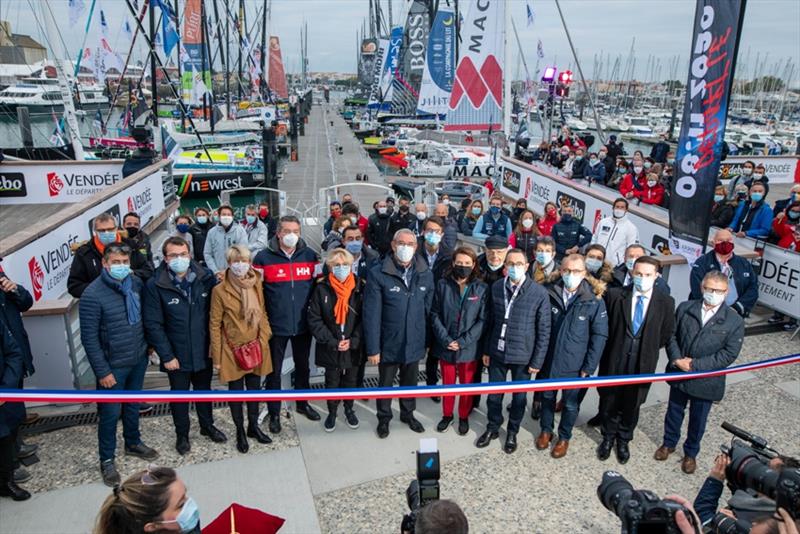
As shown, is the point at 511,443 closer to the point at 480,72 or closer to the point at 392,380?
the point at 392,380

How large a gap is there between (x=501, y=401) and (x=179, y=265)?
2.84 metres

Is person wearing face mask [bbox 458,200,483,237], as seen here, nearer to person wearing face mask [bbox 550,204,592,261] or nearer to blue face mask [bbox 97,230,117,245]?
person wearing face mask [bbox 550,204,592,261]

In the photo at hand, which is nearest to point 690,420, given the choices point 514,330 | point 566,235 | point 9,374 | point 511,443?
point 511,443

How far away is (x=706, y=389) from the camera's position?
417 centimetres

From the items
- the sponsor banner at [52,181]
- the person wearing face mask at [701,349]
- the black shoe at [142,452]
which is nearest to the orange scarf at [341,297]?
the black shoe at [142,452]

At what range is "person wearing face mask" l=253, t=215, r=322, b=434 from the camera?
4566 millimetres

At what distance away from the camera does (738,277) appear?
228 inches

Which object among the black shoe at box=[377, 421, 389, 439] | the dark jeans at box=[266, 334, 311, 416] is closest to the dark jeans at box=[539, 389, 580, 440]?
the black shoe at box=[377, 421, 389, 439]

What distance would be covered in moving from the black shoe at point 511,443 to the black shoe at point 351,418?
134 centimetres

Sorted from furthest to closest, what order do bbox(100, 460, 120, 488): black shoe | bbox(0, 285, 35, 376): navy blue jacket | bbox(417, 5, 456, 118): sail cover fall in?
bbox(417, 5, 456, 118): sail cover → bbox(100, 460, 120, 488): black shoe → bbox(0, 285, 35, 376): navy blue jacket

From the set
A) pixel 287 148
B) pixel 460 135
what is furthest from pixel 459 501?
pixel 287 148

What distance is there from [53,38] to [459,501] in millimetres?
13453

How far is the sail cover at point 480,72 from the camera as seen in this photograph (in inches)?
473

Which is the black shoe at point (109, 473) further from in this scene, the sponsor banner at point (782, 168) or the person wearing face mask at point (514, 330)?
the sponsor banner at point (782, 168)
